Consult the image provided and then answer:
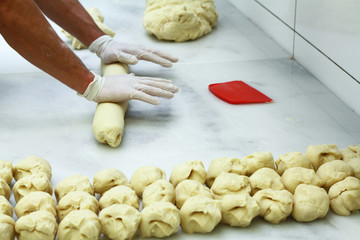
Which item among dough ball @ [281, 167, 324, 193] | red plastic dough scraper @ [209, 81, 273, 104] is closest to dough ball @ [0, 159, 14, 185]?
dough ball @ [281, 167, 324, 193]

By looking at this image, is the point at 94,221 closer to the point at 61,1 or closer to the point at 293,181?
the point at 293,181

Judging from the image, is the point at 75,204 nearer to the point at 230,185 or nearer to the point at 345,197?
the point at 230,185

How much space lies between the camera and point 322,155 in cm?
183

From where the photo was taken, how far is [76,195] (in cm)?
161

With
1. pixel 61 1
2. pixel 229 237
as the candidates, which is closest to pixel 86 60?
pixel 61 1

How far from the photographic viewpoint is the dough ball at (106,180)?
67.0 inches

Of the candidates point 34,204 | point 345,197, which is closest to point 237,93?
point 345,197

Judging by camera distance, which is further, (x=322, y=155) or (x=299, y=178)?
(x=322, y=155)

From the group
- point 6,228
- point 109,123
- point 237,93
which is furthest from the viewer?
point 237,93

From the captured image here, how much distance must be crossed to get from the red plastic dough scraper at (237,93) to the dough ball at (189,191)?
72 cm

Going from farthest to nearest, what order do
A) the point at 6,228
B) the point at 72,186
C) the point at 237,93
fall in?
the point at 237,93, the point at 72,186, the point at 6,228

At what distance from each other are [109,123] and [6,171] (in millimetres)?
407

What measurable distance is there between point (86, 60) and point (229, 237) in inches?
56.2

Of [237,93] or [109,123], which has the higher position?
[109,123]
